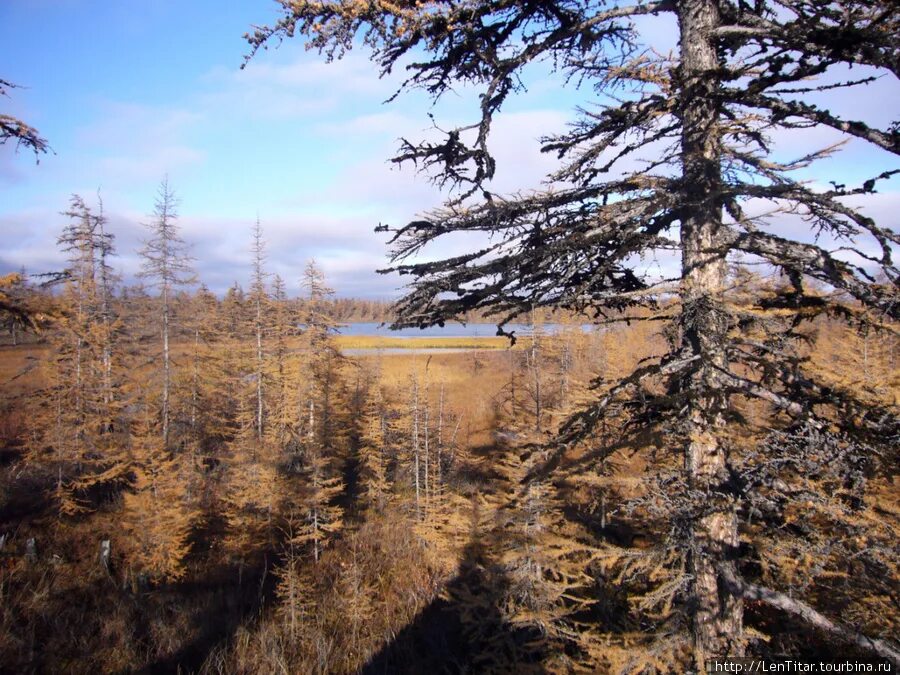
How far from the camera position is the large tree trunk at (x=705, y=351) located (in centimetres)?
394

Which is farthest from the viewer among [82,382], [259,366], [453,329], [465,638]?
[453,329]

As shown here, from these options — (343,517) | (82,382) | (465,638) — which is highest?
(82,382)

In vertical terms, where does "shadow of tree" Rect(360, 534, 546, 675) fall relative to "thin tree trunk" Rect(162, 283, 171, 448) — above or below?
below

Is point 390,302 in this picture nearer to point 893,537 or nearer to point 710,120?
point 710,120

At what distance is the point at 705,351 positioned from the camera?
13.1 feet

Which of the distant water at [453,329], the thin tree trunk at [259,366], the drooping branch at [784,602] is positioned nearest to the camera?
the drooping branch at [784,602]

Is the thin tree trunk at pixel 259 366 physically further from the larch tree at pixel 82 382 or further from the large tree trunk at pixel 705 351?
the large tree trunk at pixel 705 351

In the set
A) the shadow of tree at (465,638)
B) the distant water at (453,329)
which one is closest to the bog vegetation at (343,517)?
the shadow of tree at (465,638)

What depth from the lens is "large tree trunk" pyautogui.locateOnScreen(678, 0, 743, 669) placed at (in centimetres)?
394

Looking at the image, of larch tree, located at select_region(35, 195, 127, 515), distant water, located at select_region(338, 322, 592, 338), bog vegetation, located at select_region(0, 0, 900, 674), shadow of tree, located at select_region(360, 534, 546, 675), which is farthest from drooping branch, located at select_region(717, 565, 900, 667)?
larch tree, located at select_region(35, 195, 127, 515)

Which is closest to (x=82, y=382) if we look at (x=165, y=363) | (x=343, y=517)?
(x=165, y=363)

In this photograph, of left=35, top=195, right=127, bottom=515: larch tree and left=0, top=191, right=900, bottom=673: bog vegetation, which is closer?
left=0, top=191, right=900, bottom=673: bog vegetation

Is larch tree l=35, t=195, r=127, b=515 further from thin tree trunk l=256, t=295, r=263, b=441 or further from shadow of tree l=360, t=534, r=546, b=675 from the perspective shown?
shadow of tree l=360, t=534, r=546, b=675

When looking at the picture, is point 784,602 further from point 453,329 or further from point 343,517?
point 453,329
